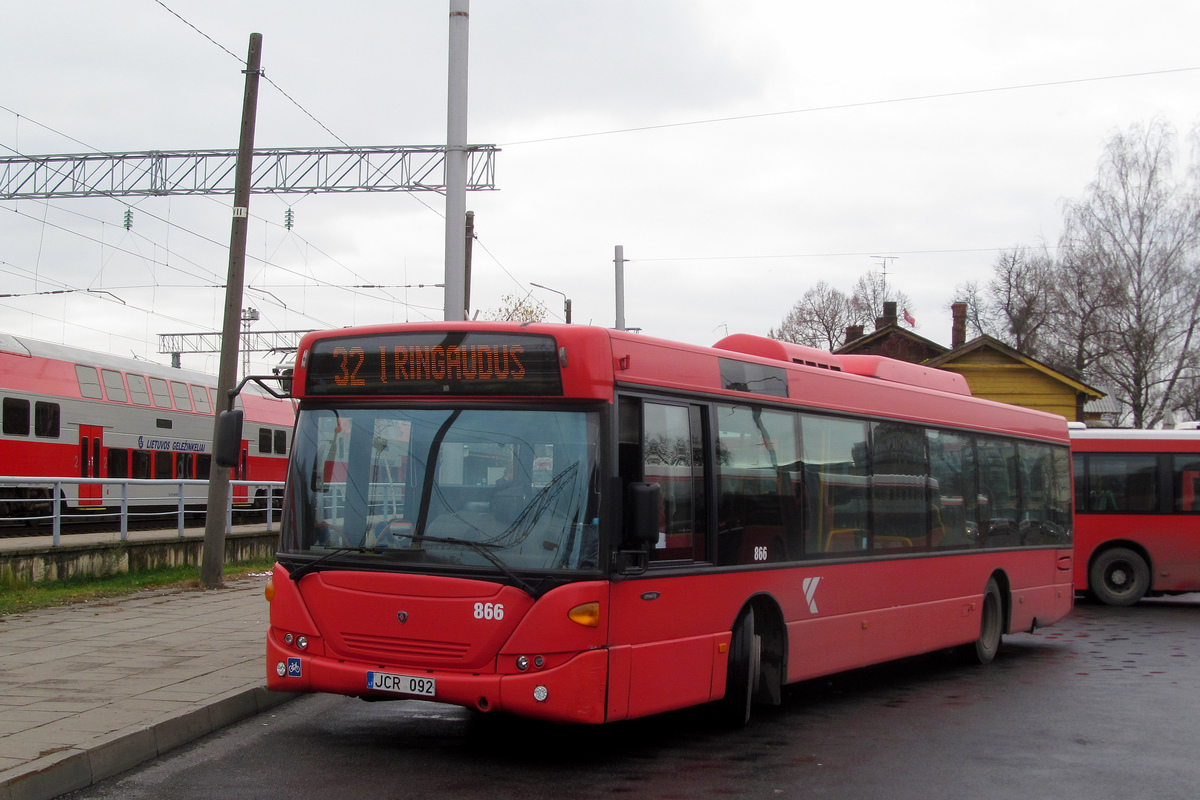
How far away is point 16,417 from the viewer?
77.0 ft

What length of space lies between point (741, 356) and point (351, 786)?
159 inches

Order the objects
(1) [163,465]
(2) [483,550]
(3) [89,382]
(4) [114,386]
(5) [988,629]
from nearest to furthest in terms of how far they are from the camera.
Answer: (2) [483,550] < (5) [988,629] < (3) [89,382] < (4) [114,386] < (1) [163,465]

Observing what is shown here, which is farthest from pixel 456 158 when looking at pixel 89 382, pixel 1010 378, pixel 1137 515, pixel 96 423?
pixel 1010 378

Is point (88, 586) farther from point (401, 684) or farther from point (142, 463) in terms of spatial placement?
point (142, 463)

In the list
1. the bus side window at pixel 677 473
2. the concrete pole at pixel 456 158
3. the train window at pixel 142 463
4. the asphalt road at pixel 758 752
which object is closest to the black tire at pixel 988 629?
the asphalt road at pixel 758 752

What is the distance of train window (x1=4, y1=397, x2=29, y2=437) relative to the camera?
23.2m

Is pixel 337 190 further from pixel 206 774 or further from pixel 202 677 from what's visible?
pixel 206 774

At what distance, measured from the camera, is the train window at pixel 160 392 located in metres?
28.8

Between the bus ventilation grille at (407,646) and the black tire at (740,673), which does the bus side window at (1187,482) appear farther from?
the bus ventilation grille at (407,646)

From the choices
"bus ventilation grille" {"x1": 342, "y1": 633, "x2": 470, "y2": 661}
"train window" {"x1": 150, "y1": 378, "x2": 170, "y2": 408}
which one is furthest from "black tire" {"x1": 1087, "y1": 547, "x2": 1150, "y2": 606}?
"train window" {"x1": 150, "y1": 378, "x2": 170, "y2": 408}

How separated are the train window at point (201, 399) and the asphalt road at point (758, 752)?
23.0 m

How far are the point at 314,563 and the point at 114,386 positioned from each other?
2198 cm

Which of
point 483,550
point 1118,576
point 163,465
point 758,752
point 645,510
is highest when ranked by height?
point 163,465

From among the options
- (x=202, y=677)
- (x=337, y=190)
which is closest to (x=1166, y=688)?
(x=202, y=677)
